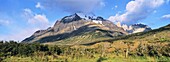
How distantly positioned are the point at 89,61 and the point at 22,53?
58618mm

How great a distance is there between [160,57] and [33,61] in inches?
2030

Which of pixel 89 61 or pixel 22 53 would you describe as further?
pixel 22 53

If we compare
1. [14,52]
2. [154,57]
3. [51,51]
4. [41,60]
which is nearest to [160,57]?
[154,57]

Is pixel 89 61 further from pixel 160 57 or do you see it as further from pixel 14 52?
pixel 14 52

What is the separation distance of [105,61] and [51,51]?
64.0m

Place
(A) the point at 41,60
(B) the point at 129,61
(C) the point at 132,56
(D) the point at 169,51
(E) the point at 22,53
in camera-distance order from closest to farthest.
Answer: (B) the point at 129,61
(D) the point at 169,51
(C) the point at 132,56
(A) the point at 41,60
(E) the point at 22,53

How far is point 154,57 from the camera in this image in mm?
103250

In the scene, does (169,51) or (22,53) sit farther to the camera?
(22,53)

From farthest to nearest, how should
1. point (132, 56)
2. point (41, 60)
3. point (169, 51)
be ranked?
point (41, 60) < point (132, 56) < point (169, 51)

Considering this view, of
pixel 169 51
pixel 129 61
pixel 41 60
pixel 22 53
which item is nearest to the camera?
pixel 129 61

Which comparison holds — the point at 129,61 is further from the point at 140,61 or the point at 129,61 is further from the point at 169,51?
the point at 169,51

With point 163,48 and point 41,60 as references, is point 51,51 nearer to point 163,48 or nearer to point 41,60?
point 41,60

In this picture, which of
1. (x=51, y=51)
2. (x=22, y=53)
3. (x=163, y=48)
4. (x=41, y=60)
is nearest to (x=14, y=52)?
(x=22, y=53)

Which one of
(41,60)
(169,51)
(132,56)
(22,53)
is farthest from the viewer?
(22,53)
